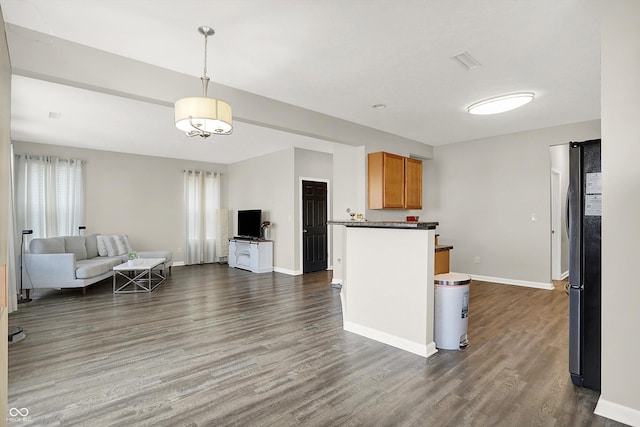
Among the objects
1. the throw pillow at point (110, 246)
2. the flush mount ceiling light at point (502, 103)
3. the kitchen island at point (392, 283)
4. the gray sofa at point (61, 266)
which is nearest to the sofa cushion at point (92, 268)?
the gray sofa at point (61, 266)

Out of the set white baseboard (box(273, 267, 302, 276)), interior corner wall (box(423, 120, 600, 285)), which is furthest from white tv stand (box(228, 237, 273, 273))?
interior corner wall (box(423, 120, 600, 285))

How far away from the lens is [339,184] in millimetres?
5727

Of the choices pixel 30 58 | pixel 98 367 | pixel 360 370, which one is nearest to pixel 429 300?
→ pixel 360 370

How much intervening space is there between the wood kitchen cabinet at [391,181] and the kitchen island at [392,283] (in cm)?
194

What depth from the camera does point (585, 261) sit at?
7.58 ft

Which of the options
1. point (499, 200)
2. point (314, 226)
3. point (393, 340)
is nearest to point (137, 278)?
point (314, 226)

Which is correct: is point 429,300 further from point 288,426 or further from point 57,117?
point 57,117

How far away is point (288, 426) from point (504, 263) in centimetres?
525

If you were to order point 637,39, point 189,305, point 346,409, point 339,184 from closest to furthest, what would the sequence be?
1. point 637,39
2. point 346,409
3. point 189,305
4. point 339,184

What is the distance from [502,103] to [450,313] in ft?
8.49

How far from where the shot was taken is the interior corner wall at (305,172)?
688 cm

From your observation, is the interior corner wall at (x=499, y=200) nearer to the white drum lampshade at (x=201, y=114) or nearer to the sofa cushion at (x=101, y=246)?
the white drum lampshade at (x=201, y=114)

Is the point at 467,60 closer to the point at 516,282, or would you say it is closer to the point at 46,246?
the point at 516,282

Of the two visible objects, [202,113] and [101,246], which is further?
[101,246]
